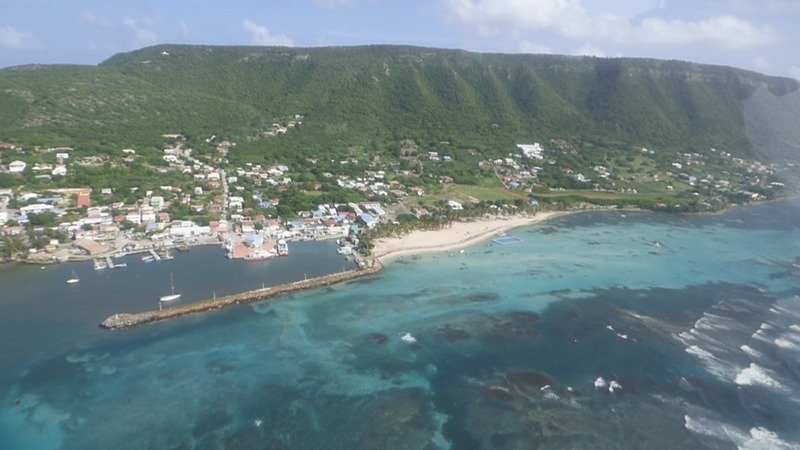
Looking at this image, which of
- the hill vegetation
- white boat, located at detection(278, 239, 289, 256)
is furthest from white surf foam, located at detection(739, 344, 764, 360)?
the hill vegetation

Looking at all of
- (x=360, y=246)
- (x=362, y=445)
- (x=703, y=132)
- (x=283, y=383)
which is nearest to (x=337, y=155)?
(x=360, y=246)

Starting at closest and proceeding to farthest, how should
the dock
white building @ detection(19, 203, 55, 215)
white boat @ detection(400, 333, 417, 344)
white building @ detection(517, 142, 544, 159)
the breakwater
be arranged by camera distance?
white boat @ detection(400, 333, 417, 344) < the breakwater < the dock < white building @ detection(19, 203, 55, 215) < white building @ detection(517, 142, 544, 159)

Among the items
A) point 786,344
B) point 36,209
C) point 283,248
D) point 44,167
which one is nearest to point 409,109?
point 283,248

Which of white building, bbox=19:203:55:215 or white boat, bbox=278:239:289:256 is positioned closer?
white boat, bbox=278:239:289:256

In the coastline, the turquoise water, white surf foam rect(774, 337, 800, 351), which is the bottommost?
white surf foam rect(774, 337, 800, 351)

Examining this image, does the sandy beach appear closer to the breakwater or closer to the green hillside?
the breakwater

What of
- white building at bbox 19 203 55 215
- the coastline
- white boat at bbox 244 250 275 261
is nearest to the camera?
white boat at bbox 244 250 275 261
